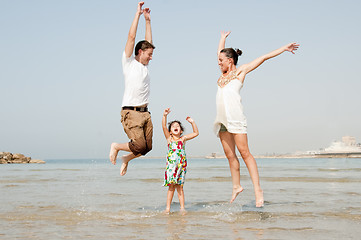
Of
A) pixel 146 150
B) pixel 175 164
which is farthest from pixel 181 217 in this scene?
pixel 146 150

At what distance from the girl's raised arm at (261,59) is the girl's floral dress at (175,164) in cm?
153

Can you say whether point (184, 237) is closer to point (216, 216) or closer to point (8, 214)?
point (216, 216)

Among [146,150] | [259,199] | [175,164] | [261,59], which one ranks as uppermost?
[261,59]

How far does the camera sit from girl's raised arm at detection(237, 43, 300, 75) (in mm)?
6008

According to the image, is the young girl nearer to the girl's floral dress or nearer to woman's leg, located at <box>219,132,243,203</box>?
the girl's floral dress

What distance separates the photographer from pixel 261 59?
19.8 ft

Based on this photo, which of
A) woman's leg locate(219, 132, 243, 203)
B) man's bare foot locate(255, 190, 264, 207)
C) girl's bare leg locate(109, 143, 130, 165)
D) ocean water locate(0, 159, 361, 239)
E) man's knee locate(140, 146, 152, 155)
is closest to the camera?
ocean water locate(0, 159, 361, 239)

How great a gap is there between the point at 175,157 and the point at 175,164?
113mm

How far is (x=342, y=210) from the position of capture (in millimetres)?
6383

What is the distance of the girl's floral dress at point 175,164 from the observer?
6508 mm

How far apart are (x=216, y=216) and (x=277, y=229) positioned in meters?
1.27

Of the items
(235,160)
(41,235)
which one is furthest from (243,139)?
(41,235)

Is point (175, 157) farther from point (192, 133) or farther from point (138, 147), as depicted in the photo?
point (138, 147)

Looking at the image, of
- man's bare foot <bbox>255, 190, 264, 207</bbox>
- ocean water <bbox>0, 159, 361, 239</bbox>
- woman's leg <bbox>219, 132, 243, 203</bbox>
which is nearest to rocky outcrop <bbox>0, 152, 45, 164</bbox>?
ocean water <bbox>0, 159, 361, 239</bbox>
